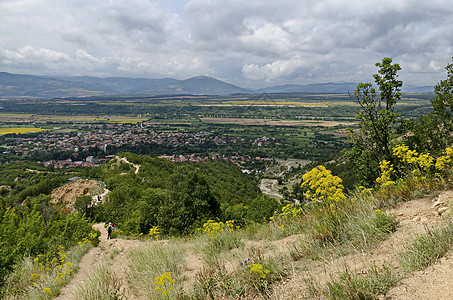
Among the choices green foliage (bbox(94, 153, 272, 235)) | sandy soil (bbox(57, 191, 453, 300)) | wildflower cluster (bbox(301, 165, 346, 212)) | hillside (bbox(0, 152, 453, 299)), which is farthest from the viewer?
green foliage (bbox(94, 153, 272, 235))

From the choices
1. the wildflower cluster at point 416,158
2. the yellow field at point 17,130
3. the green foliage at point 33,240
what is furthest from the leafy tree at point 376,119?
the yellow field at point 17,130

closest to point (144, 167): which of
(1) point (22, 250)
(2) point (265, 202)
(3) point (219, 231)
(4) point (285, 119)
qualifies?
(2) point (265, 202)

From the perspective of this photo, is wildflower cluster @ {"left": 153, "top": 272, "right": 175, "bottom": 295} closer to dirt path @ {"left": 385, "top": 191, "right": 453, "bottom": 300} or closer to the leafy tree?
dirt path @ {"left": 385, "top": 191, "right": 453, "bottom": 300}

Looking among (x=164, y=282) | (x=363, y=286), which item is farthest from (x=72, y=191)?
(x=363, y=286)

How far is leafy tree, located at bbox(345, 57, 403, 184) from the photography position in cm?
1156

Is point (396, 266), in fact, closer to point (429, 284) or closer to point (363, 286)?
point (429, 284)

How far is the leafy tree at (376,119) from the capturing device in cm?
1156

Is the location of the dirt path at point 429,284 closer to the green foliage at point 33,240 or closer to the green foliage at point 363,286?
the green foliage at point 363,286

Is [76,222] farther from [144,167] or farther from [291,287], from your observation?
[144,167]

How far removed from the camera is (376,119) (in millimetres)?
11953

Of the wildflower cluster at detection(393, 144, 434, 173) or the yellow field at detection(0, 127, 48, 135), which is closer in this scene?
the wildflower cluster at detection(393, 144, 434, 173)

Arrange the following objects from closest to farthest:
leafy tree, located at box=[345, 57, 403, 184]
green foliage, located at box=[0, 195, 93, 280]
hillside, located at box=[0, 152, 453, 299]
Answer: hillside, located at box=[0, 152, 453, 299] < green foliage, located at box=[0, 195, 93, 280] < leafy tree, located at box=[345, 57, 403, 184]

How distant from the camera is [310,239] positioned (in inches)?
187

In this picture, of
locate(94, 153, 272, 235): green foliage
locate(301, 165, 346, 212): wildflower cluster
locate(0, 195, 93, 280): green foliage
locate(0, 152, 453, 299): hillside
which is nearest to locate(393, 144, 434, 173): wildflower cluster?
locate(0, 152, 453, 299): hillside
